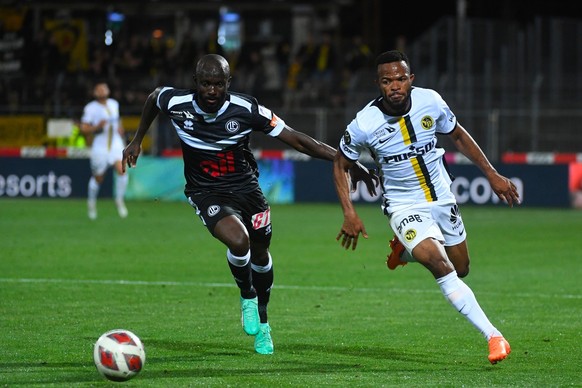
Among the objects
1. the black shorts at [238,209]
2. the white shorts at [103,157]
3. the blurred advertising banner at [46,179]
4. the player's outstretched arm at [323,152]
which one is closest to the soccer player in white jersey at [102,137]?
the white shorts at [103,157]

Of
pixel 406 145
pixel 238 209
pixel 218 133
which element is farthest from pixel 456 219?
pixel 218 133

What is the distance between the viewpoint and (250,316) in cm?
890

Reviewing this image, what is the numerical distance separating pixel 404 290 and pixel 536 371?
193 inches

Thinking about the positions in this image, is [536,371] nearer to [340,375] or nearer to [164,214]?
[340,375]

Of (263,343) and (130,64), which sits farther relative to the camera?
(130,64)

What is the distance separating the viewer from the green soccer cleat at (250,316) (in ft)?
28.9

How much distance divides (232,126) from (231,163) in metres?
0.32

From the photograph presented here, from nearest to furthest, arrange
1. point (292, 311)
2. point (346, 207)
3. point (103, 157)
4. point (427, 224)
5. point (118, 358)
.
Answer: point (118, 358), point (346, 207), point (427, 224), point (292, 311), point (103, 157)

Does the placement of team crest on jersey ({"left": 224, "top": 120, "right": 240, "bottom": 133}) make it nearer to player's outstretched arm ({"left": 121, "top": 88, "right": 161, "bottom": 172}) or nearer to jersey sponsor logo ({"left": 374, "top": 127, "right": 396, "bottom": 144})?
player's outstretched arm ({"left": 121, "top": 88, "right": 161, "bottom": 172})

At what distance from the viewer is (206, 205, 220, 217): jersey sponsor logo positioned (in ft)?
29.6

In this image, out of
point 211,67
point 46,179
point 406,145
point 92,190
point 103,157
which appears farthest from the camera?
point 46,179

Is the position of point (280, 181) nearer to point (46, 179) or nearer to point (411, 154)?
point (46, 179)

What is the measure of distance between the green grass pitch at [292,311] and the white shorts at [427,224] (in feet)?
2.77

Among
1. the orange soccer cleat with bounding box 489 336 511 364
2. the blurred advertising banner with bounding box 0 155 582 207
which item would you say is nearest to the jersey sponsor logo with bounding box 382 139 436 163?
the orange soccer cleat with bounding box 489 336 511 364
